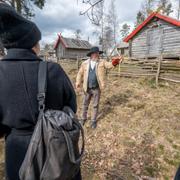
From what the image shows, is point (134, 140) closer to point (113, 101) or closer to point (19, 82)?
point (113, 101)

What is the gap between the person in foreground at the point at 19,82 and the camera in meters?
1.21

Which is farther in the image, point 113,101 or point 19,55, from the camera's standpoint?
point 113,101

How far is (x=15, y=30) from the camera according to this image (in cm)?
120

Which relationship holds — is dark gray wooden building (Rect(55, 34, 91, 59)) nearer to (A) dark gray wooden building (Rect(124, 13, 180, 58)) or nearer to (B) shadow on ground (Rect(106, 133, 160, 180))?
(A) dark gray wooden building (Rect(124, 13, 180, 58))

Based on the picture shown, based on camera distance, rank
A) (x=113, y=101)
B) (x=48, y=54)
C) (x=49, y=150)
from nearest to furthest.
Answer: (x=49, y=150) < (x=113, y=101) < (x=48, y=54)

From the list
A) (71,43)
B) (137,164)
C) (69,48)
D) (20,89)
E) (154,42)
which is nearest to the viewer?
(20,89)

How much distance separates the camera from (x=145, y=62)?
8969 mm

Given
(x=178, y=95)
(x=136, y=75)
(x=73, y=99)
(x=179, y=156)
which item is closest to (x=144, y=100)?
(x=178, y=95)

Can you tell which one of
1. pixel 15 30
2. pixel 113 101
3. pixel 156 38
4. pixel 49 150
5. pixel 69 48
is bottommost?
pixel 113 101

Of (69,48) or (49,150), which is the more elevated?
(69,48)

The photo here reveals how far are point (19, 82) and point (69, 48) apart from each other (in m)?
29.8

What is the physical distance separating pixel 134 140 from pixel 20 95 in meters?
3.03

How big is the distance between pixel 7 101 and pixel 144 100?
526 cm

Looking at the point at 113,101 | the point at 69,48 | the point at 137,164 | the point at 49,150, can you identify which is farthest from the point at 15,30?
the point at 69,48
